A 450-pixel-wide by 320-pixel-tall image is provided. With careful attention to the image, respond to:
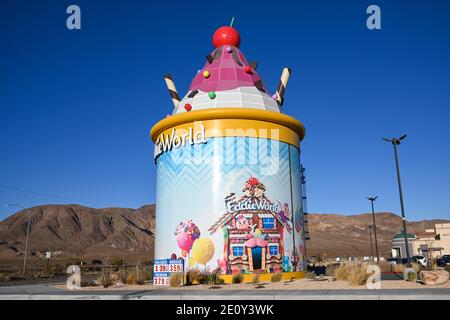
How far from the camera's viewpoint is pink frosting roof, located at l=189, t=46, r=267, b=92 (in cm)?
2361

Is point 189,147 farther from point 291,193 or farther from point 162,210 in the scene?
point 291,193

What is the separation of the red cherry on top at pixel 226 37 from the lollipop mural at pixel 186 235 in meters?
13.6

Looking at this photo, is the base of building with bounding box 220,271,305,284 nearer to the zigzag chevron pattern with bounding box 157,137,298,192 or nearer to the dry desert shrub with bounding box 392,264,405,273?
the zigzag chevron pattern with bounding box 157,137,298,192

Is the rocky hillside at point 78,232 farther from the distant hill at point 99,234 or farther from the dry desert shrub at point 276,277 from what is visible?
the dry desert shrub at point 276,277

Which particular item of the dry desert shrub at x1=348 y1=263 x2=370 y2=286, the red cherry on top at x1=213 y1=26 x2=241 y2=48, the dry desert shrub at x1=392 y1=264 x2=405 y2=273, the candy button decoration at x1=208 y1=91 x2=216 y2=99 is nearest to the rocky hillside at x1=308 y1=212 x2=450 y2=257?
the dry desert shrub at x1=392 y1=264 x2=405 y2=273

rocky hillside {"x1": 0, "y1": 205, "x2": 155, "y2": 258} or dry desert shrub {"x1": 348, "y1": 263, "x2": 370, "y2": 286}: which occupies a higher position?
rocky hillside {"x1": 0, "y1": 205, "x2": 155, "y2": 258}

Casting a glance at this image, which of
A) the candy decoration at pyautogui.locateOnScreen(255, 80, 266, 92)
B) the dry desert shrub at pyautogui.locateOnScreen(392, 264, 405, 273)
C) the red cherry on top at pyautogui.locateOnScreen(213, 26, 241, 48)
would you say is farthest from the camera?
the dry desert shrub at pyautogui.locateOnScreen(392, 264, 405, 273)

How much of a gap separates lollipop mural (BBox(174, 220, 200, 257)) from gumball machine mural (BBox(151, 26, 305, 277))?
54 millimetres

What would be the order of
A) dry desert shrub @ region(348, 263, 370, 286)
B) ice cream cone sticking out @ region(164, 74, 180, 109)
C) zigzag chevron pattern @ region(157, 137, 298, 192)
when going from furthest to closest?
ice cream cone sticking out @ region(164, 74, 180, 109), zigzag chevron pattern @ region(157, 137, 298, 192), dry desert shrub @ region(348, 263, 370, 286)
